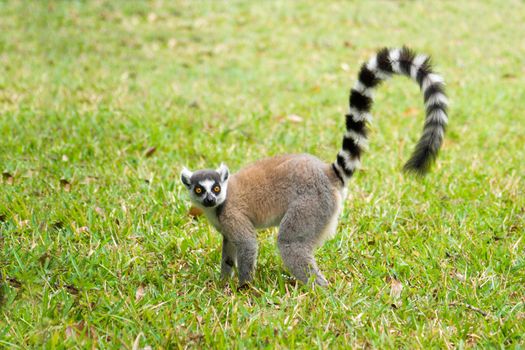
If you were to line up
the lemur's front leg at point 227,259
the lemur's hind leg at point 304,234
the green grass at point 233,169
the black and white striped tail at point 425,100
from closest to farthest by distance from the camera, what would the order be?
the green grass at point 233,169
the black and white striped tail at point 425,100
the lemur's hind leg at point 304,234
the lemur's front leg at point 227,259

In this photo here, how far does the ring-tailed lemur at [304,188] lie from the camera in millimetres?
3863

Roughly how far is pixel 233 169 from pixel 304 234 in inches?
85.8

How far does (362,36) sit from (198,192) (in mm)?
9700

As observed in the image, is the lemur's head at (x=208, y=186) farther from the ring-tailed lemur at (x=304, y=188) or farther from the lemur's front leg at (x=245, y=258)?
the lemur's front leg at (x=245, y=258)

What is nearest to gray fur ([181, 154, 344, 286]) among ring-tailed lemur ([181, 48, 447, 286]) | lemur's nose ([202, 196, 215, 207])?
ring-tailed lemur ([181, 48, 447, 286])

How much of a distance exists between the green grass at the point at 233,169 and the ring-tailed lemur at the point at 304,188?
0.25 metres

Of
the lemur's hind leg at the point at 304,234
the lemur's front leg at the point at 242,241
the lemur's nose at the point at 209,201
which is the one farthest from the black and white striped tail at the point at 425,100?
the lemur's nose at the point at 209,201

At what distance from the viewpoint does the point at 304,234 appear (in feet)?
13.1

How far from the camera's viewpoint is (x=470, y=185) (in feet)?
18.9

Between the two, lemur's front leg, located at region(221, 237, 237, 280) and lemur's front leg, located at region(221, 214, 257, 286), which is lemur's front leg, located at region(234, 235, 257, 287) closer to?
lemur's front leg, located at region(221, 214, 257, 286)

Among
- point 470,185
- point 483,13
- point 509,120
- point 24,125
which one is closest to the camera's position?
point 470,185

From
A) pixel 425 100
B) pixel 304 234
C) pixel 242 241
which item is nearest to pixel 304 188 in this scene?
pixel 304 234

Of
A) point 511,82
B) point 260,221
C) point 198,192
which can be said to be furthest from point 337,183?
point 511,82

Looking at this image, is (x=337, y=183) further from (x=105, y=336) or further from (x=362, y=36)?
(x=362, y=36)
